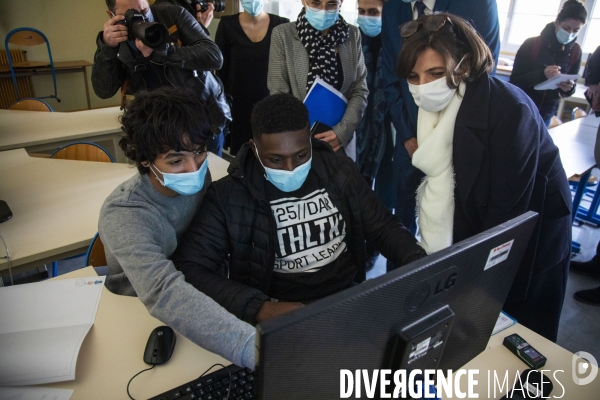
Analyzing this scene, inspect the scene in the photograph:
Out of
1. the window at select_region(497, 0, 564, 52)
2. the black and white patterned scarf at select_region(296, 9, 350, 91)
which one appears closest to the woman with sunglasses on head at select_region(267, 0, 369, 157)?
the black and white patterned scarf at select_region(296, 9, 350, 91)

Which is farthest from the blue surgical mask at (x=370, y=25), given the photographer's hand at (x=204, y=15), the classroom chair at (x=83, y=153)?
the classroom chair at (x=83, y=153)

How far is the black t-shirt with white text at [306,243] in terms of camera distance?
1222 millimetres

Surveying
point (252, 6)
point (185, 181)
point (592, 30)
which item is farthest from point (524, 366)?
point (592, 30)

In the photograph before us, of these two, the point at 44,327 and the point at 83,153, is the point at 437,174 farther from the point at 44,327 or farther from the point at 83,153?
the point at 83,153

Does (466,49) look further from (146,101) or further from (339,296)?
(339,296)

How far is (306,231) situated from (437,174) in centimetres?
47

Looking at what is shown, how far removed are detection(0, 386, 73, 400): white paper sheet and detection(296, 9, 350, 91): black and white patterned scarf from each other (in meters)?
1.45

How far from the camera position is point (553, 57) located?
2.84 meters

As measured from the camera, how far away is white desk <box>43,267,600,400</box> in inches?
33.9

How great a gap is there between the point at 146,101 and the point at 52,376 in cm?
68

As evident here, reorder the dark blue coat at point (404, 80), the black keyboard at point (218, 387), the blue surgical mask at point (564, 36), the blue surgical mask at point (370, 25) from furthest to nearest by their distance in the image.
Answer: the blue surgical mask at point (564, 36) < the blue surgical mask at point (370, 25) < the dark blue coat at point (404, 80) < the black keyboard at point (218, 387)

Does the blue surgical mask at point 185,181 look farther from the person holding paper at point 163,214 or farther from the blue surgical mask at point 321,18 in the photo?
the blue surgical mask at point 321,18

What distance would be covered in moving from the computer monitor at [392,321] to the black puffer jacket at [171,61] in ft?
4.43

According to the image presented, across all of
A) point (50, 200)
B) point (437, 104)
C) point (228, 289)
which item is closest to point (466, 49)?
point (437, 104)
